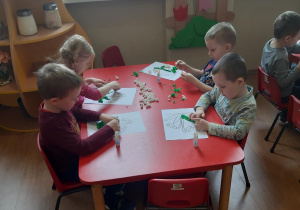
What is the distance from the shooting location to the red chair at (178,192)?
1116 mm

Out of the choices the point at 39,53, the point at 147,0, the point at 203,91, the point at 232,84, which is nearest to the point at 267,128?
the point at 203,91

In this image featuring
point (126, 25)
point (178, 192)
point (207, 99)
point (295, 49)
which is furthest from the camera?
point (126, 25)

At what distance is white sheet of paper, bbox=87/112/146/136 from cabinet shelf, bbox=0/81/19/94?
1313 millimetres

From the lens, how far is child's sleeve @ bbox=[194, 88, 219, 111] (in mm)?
1557

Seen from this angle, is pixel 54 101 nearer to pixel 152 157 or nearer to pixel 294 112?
pixel 152 157

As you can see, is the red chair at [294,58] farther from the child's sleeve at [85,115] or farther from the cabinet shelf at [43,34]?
the cabinet shelf at [43,34]

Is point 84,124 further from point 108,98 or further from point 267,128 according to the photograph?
point 267,128

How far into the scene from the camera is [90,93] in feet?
5.53

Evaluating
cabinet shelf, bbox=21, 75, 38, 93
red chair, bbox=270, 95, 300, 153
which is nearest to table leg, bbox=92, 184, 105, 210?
red chair, bbox=270, 95, 300, 153

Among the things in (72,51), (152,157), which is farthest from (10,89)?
(152,157)

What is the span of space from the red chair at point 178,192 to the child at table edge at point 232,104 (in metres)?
0.30

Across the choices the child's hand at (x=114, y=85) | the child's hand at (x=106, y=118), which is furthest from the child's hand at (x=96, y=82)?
the child's hand at (x=106, y=118)

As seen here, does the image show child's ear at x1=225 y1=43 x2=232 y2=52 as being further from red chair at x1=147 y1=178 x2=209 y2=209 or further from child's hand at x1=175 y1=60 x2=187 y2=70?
red chair at x1=147 y1=178 x2=209 y2=209

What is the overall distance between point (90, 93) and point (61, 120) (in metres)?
0.41
